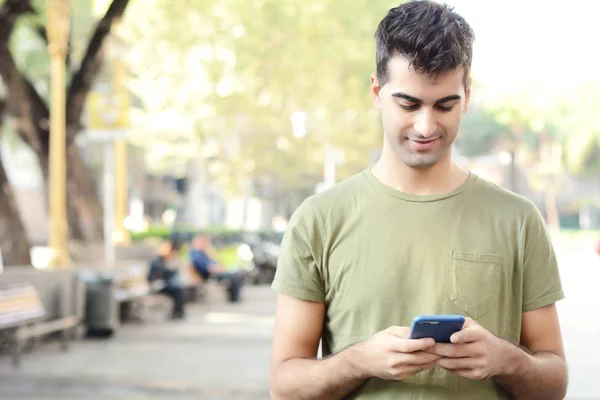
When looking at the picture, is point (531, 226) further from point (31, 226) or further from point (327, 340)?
point (31, 226)

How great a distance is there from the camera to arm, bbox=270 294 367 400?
256 cm

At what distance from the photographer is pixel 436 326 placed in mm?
2250

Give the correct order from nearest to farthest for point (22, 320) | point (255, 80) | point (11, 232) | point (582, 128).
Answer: point (22, 320)
point (11, 232)
point (255, 80)
point (582, 128)

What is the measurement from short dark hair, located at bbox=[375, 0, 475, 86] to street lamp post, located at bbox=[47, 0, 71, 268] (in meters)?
15.0

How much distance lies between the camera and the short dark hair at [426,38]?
2504mm

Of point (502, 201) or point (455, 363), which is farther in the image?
point (502, 201)

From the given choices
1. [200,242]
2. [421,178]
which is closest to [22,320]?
[200,242]

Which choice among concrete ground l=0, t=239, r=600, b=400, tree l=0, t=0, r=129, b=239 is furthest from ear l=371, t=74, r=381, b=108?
tree l=0, t=0, r=129, b=239

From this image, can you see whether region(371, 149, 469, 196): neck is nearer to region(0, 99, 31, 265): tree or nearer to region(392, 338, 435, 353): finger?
region(392, 338, 435, 353): finger

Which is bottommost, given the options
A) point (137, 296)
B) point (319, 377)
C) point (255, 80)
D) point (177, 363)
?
point (177, 363)

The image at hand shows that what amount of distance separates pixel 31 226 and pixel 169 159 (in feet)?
47.6

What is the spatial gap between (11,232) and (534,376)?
16752mm

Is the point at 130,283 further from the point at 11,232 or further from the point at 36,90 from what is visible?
the point at 36,90

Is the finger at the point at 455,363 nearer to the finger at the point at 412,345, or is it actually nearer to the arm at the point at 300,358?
the finger at the point at 412,345
